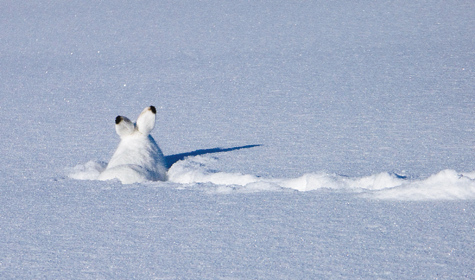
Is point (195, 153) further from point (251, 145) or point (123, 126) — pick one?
point (123, 126)

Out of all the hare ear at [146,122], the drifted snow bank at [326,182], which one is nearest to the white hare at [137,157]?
the hare ear at [146,122]

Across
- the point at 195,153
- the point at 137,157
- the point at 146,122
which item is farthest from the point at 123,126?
the point at 195,153

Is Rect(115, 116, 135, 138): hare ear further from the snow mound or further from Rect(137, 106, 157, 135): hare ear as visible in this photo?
the snow mound

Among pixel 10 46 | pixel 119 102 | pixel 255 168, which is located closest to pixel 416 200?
pixel 255 168

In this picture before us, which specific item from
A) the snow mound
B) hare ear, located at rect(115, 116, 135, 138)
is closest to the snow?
the snow mound

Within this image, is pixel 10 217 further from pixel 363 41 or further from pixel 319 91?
pixel 363 41

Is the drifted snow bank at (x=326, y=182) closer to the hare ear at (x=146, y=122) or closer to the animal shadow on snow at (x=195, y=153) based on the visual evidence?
the animal shadow on snow at (x=195, y=153)

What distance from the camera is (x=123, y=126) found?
10.1ft

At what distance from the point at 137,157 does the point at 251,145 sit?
0.80 meters

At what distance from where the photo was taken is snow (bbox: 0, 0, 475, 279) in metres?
1.97

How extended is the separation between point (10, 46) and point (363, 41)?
13.8 ft

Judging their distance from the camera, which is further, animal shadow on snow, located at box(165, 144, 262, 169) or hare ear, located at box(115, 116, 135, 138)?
animal shadow on snow, located at box(165, 144, 262, 169)

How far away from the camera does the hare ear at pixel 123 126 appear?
3.06m

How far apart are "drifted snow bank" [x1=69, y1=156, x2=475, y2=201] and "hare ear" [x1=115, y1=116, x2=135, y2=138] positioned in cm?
22
